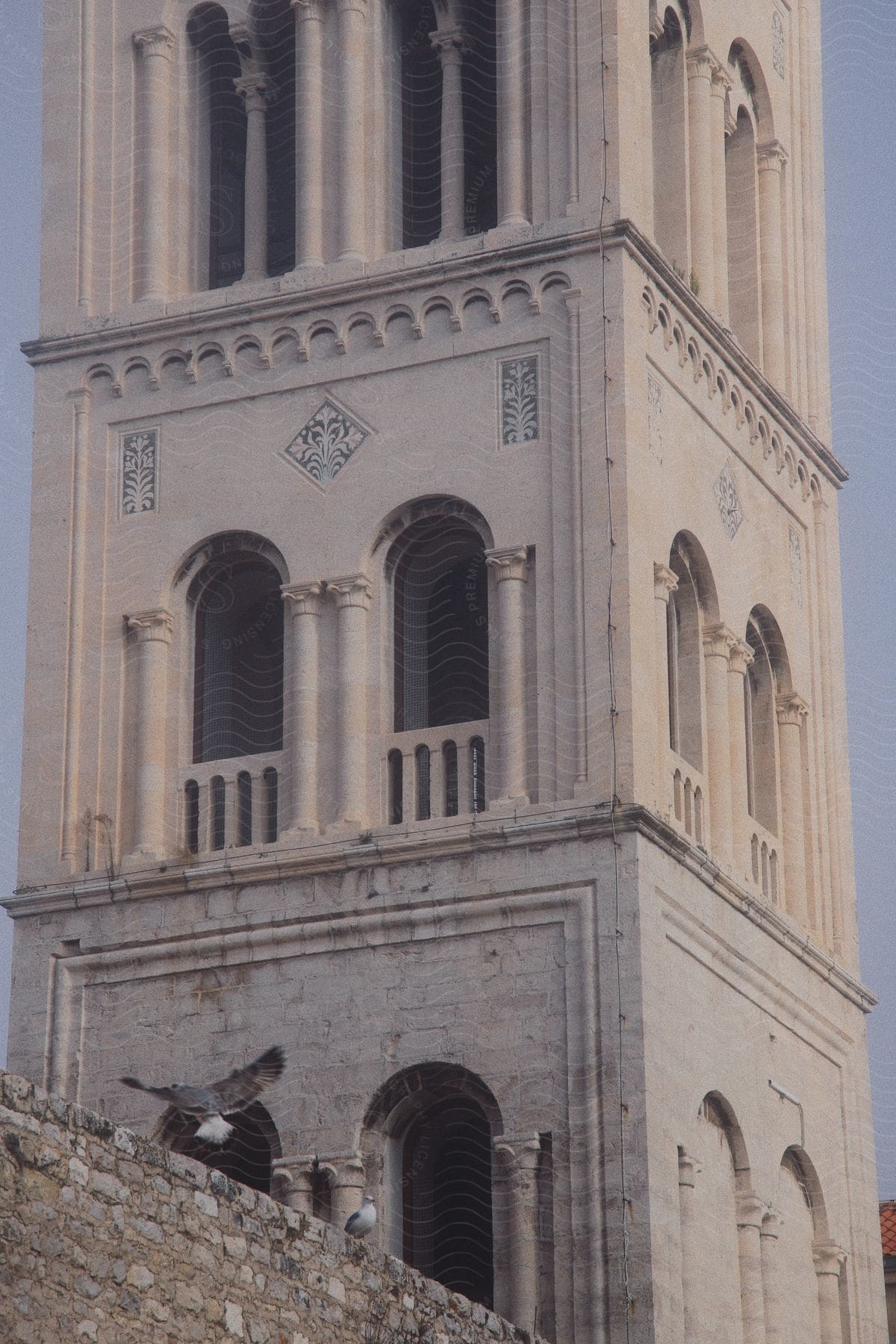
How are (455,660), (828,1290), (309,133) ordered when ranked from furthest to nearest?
(309,133) → (828,1290) → (455,660)

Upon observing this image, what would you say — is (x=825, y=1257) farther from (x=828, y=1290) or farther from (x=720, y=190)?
(x=720, y=190)

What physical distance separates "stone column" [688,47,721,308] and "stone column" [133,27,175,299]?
204 inches

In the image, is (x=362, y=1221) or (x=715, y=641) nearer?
(x=362, y=1221)

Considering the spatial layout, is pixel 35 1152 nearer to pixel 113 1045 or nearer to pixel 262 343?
pixel 113 1045

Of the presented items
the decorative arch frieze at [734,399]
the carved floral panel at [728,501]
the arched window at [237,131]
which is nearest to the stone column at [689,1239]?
the carved floral panel at [728,501]

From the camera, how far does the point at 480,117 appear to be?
35906 mm

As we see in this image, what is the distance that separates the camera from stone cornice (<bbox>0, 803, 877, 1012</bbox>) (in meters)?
31.0

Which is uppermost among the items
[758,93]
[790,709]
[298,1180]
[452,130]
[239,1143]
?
[758,93]

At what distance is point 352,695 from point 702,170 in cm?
706

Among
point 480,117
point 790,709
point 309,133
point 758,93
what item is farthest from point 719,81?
point 790,709

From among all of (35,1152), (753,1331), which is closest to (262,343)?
(753,1331)

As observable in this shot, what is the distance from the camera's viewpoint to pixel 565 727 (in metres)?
31.5

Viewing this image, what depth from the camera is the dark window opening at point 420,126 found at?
35219mm

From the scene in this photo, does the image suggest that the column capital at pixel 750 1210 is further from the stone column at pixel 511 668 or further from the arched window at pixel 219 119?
the arched window at pixel 219 119
